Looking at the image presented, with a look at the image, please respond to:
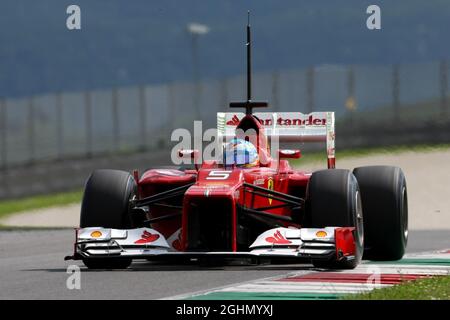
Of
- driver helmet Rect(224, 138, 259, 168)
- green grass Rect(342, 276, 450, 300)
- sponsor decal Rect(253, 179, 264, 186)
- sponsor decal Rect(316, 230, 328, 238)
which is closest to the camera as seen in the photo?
green grass Rect(342, 276, 450, 300)

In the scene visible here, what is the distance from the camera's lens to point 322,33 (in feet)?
466

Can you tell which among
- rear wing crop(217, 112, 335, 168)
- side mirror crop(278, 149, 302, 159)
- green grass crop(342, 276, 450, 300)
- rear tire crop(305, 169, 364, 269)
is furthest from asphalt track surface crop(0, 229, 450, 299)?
rear wing crop(217, 112, 335, 168)

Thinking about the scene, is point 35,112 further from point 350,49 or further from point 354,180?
point 350,49

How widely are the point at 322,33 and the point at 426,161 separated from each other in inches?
3910

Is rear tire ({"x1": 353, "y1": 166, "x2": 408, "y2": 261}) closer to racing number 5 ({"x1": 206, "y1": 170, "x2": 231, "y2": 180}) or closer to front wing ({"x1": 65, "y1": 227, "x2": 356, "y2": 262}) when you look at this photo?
front wing ({"x1": 65, "y1": 227, "x2": 356, "y2": 262})

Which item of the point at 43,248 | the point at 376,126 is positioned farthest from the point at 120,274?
the point at 376,126

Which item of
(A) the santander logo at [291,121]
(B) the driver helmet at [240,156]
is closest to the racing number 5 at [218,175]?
(B) the driver helmet at [240,156]

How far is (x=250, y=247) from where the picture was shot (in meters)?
14.5

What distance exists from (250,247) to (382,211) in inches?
88.5

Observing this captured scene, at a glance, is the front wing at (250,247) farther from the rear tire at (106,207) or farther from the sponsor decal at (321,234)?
the rear tire at (106,207)

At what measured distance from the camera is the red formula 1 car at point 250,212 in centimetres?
1457

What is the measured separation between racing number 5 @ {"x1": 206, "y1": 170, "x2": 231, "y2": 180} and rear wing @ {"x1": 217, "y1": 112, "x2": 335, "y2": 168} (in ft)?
6.45

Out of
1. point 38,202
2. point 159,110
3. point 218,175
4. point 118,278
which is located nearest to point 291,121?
point 218,175

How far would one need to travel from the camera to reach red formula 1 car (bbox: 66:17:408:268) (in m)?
14.6
